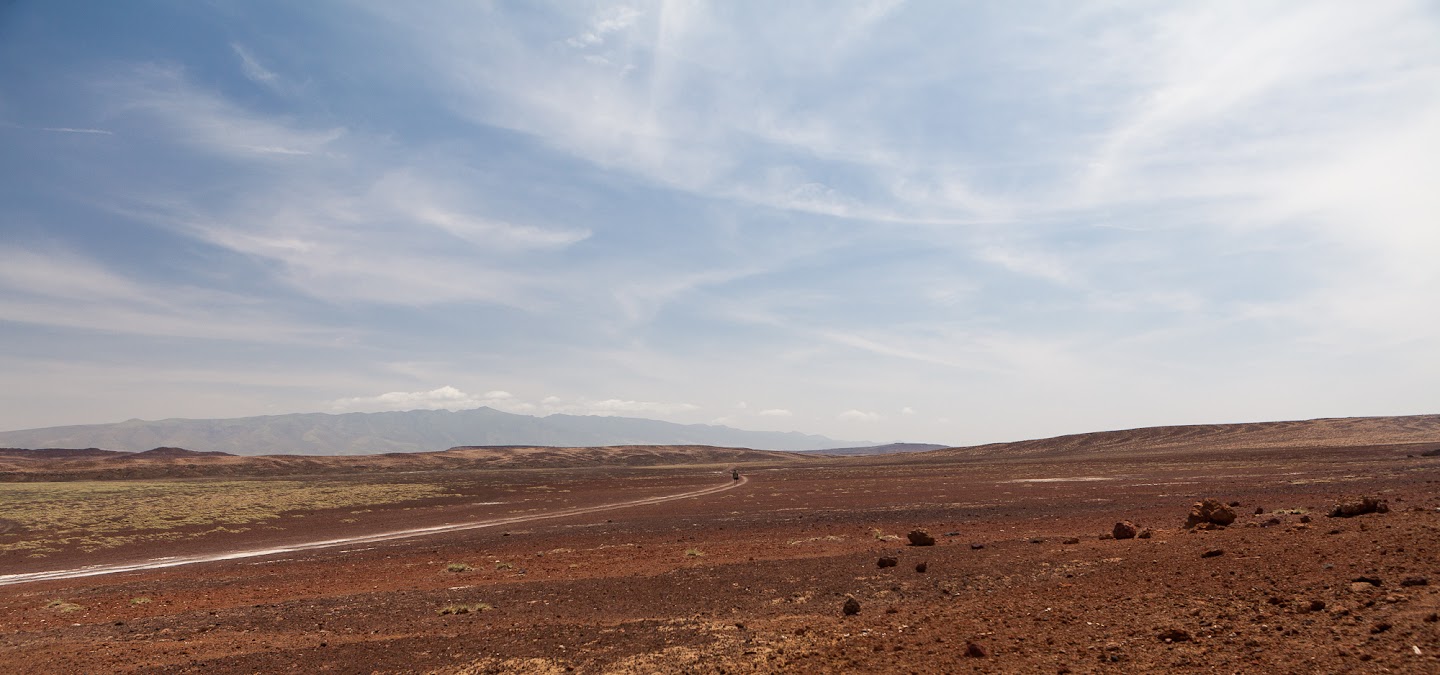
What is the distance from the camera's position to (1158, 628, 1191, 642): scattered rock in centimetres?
852

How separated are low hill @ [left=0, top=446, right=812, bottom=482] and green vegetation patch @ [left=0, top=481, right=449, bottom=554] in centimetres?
4775

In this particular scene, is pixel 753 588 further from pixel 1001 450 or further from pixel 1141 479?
pixel 1001 450

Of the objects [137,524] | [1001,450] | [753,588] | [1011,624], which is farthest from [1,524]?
[1001,450]

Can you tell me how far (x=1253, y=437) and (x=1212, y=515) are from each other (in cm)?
10423

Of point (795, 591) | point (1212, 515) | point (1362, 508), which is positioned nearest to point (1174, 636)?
point (795, 591)

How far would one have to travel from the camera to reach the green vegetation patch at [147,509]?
3469 cm

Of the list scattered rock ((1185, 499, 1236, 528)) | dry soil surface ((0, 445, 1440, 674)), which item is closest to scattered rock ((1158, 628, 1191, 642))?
dry soil surface ((0, 445, 1440, 674))

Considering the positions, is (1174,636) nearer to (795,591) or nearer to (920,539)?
(795,591)

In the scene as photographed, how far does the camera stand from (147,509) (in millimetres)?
47844

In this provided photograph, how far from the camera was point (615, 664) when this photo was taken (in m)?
10.2

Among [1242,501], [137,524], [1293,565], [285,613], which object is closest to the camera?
[1293,565]

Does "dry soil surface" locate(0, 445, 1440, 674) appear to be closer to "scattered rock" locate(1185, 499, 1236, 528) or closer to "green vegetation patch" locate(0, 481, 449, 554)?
"scattered rock" locate(1185, 499, 1236, 528)

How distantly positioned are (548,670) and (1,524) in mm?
48608

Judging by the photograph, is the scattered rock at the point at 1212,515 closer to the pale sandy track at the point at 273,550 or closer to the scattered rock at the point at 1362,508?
the scattered rock at the point at 1362,508
